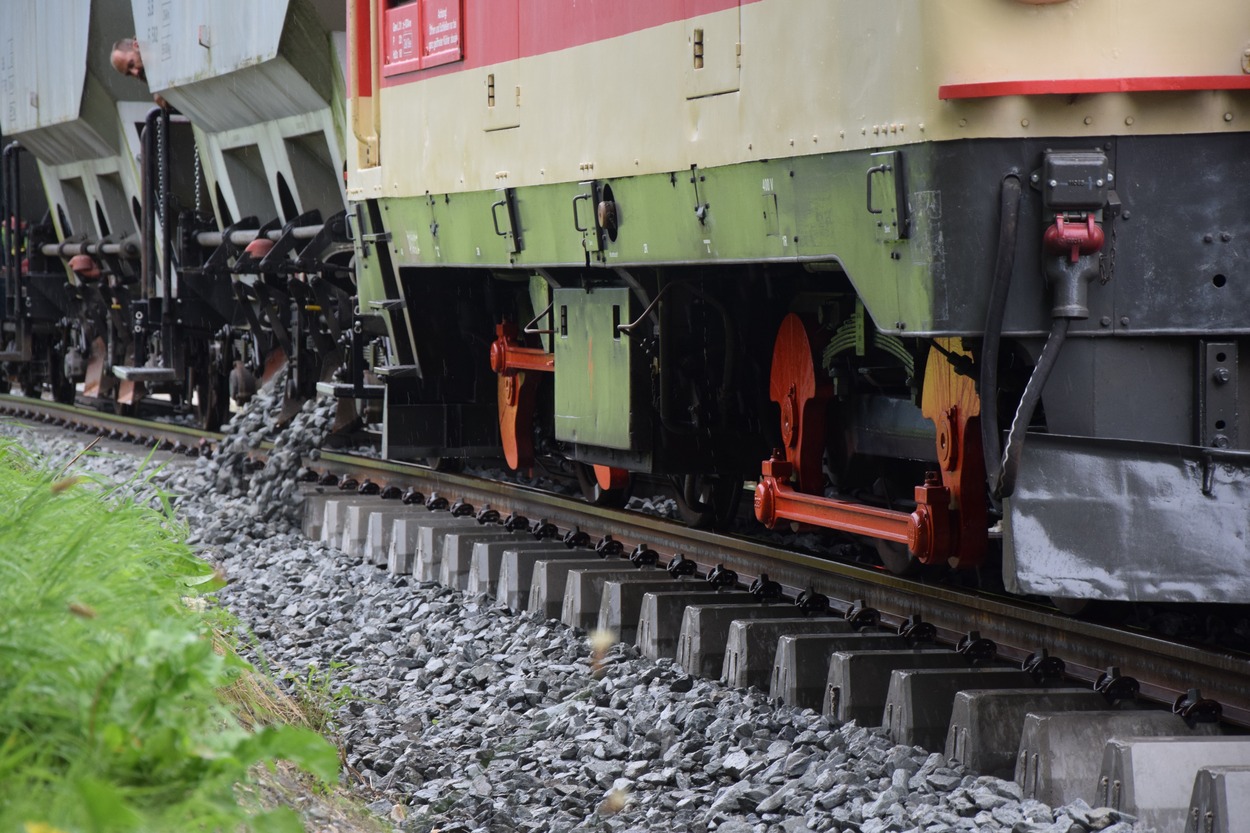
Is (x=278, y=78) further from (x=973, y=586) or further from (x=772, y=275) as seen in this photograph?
(x=973, y=586)

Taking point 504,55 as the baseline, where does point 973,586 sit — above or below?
below

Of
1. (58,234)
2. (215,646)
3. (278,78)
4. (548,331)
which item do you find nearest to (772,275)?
(548,331)

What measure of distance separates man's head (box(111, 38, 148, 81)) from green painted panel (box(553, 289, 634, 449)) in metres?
9.27

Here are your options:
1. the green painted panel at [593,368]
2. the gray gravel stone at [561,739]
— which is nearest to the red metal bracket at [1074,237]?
the gray gravel stone at [561,739]

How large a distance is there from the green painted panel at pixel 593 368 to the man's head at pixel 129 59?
9.27 m

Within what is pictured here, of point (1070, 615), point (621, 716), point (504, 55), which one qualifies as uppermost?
point (504, 55)

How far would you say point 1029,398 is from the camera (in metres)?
4.51

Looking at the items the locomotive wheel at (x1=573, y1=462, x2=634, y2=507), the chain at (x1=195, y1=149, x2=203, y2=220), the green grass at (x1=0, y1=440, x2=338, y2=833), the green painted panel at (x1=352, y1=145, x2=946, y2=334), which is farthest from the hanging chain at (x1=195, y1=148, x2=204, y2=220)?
the green grass at (x1=0, y1=440, x2=338, y2=833)

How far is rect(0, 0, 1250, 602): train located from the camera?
454cm

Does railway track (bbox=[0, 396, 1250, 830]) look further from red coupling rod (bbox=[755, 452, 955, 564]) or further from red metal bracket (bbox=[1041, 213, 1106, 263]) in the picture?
red metal bracket (bbox=[1041, 213, 1106, 263])

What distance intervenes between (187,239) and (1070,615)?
1156 cm

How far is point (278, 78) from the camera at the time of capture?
1207 centimetres

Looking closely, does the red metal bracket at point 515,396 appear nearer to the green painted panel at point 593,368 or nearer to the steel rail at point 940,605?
the steel rail at point 940,605

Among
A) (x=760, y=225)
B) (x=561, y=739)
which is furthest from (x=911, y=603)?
(x=760, y=225)
